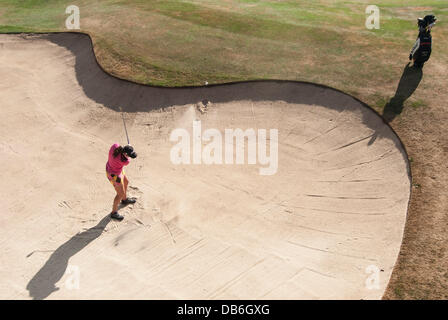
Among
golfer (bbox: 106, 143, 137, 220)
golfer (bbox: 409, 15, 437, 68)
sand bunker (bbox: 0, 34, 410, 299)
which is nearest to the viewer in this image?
sand bunker (bbox: 0, 34, 410, 299)

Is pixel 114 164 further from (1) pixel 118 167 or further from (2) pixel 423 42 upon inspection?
(2) pixel 423 42

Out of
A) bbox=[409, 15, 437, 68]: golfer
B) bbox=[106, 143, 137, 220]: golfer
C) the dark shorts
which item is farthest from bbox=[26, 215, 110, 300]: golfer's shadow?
bbox=[409, 15, 437, 68]: golfer

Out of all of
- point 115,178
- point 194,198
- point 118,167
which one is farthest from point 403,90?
point 115,178

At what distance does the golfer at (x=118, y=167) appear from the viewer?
11273mm

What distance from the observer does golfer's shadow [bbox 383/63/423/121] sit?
15.1m

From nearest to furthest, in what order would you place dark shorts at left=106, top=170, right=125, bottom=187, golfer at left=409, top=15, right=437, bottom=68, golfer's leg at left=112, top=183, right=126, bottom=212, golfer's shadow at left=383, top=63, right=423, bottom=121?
dark shorts at left=106, top=170, right=125, bottom=187
golfer's leg at left=112, top=183, right=126, bottom=212
golfer's shadow at left=383, top=63, right=423, bottom=121
golfer at left=409, top=15, right=437, bottom=68

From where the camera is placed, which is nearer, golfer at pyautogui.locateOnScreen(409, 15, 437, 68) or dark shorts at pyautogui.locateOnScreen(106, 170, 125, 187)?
dark shorts at pyautogui.locateOnScreen(106, 170, 125, 187)

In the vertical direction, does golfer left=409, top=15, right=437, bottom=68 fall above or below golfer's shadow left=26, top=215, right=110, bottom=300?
above

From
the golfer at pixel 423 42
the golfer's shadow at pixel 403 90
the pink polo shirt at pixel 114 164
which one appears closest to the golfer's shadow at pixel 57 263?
the pink polo shirt at pixel 114 164

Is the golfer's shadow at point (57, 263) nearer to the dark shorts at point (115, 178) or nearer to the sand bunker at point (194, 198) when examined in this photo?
the sand bunker at point (194, 198)

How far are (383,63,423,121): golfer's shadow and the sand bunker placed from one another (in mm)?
739

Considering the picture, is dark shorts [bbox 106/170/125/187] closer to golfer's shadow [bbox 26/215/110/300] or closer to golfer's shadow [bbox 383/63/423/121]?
golfer's shadow [bbox 26/215/110/300]
